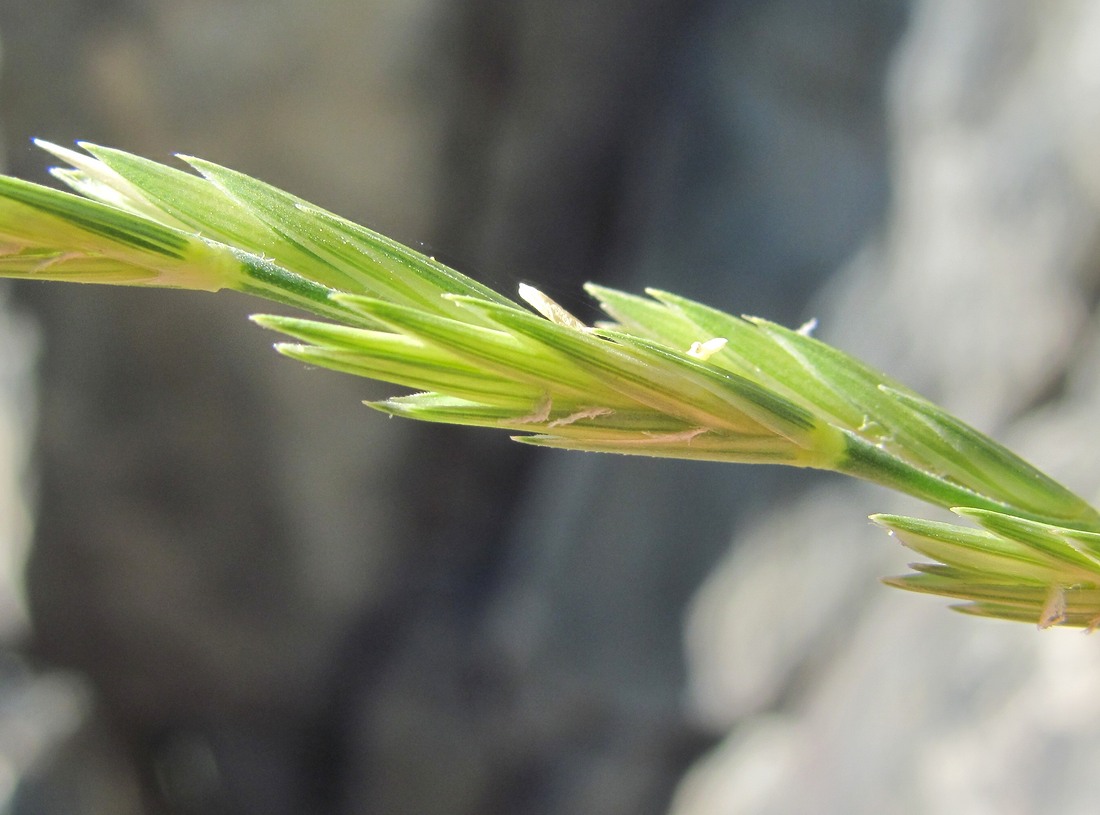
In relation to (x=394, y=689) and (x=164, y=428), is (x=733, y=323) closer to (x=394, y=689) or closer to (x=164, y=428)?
(x=164, y=428)

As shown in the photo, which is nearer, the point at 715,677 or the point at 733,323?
the point at 733,323

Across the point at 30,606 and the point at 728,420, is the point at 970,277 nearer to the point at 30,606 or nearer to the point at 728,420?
the point at 728,420

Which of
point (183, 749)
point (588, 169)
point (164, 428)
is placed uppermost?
point (588, 169)

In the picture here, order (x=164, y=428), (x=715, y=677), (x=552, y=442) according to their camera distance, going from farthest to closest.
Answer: (x=164, y=428) < (x=715, y=677) < (x=552, y=442)

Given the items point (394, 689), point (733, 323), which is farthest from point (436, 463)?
point (733, 323)

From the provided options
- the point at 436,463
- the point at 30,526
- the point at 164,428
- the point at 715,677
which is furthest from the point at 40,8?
the point at 715,677

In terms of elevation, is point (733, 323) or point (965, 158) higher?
point (965, 158)

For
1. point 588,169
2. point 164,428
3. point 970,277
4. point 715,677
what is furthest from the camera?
point 588,169
